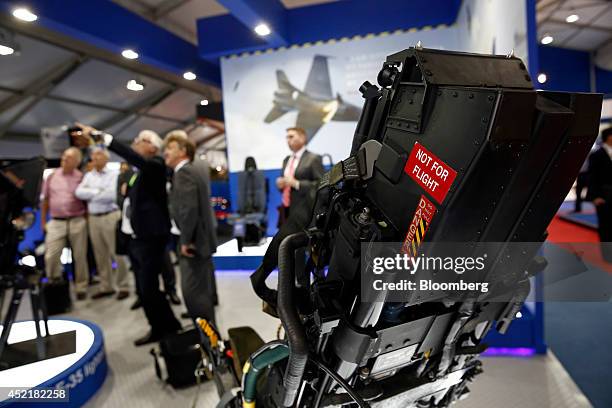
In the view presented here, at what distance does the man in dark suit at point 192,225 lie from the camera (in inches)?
102

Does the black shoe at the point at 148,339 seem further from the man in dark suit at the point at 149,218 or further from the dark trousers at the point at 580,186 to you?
the dark trousers at the point at 580,186

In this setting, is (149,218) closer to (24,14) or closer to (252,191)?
(252,191)

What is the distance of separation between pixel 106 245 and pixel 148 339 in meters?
1.91

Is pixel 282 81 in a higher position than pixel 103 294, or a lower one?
higher

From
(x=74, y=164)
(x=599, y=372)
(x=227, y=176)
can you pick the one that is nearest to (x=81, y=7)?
(x=74, y=164)

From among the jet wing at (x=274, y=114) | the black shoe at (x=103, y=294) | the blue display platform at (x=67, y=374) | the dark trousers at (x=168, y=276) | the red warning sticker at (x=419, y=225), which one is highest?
the jet wing at (x=274, y=114)

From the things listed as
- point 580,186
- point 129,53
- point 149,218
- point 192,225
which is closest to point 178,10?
point 129,53

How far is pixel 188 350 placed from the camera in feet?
7.93

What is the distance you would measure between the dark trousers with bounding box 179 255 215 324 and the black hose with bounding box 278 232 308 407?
165 centimetres

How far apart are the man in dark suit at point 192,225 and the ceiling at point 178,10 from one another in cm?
439

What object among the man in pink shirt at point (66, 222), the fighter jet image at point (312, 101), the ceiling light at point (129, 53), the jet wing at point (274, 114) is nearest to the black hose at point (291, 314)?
the fighter jet image at point (312, 101)

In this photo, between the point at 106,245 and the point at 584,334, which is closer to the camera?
the point at 584,334

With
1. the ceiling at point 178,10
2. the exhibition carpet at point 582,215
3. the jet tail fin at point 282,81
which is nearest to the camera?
the exhibition carpet at point 582,215

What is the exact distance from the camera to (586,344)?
1.73m
